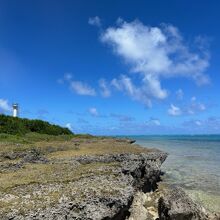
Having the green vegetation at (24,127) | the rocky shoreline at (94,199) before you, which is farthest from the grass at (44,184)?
the green vegetation at (24,127)

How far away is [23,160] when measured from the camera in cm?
2388

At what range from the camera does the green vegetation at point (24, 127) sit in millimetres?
45219

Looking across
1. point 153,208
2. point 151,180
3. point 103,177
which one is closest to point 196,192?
point 151,180

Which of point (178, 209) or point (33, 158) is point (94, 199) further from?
point (33, 158)

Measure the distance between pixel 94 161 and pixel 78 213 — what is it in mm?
10717

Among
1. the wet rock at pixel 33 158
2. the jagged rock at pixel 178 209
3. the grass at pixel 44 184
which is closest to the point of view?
Answer: the grass at pixel 44 184

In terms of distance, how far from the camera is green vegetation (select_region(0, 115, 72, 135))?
148 feet

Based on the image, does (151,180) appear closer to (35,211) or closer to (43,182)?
(43,182)

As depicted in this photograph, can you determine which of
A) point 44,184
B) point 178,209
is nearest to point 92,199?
point 44,184

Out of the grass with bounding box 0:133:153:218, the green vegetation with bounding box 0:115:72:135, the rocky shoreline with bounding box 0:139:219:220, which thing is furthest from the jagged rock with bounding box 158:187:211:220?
the green vegetation with bounding box 0:115:72:135

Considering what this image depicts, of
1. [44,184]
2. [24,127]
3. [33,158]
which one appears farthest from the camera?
[24,127]

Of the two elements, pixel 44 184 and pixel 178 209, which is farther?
pixel 178 209

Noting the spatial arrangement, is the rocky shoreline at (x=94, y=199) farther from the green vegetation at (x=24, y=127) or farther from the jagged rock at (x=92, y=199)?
the green vegetation at (x=24, y=127)

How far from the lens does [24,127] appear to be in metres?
50.6
